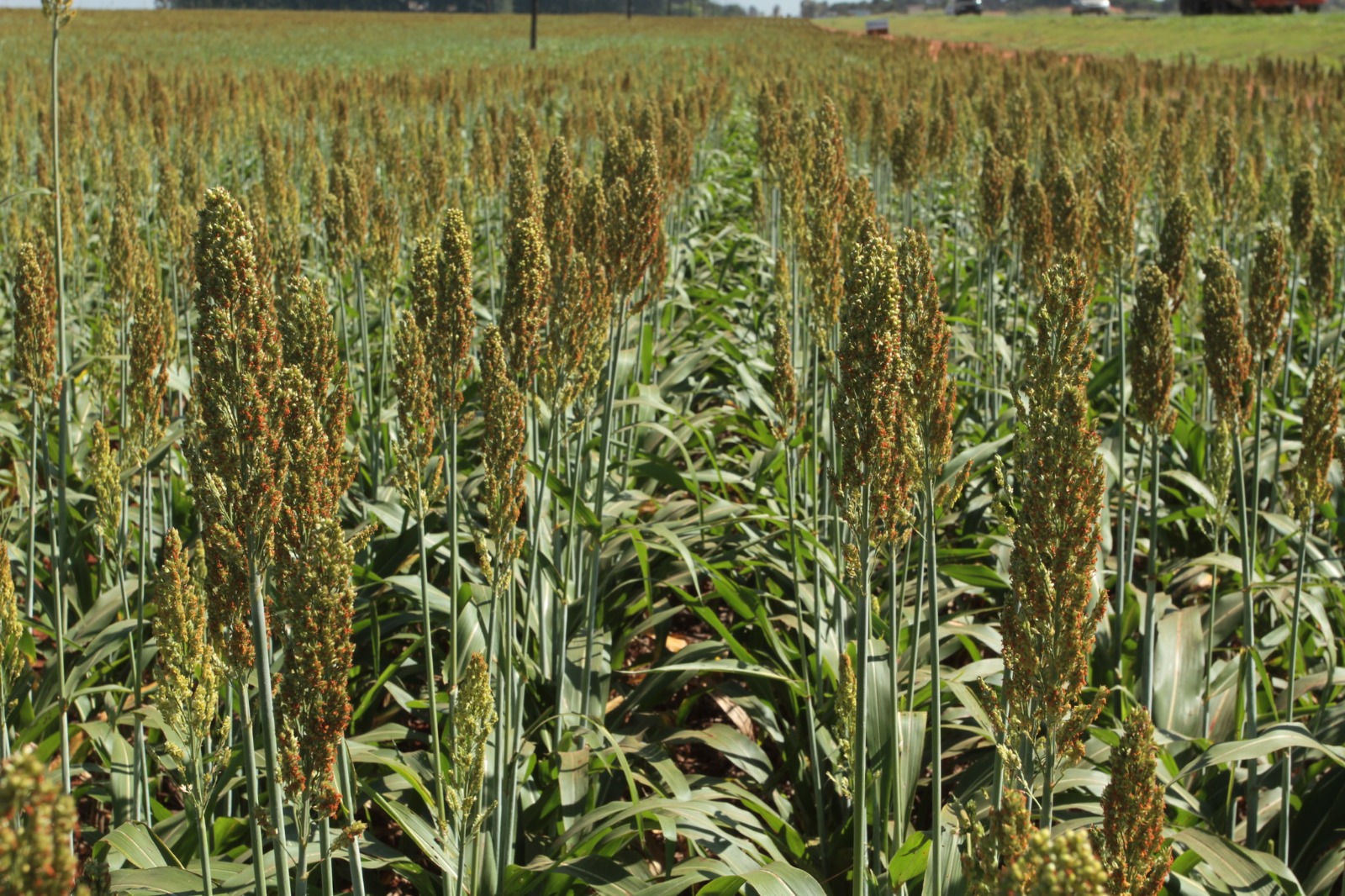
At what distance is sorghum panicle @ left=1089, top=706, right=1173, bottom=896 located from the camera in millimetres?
1663

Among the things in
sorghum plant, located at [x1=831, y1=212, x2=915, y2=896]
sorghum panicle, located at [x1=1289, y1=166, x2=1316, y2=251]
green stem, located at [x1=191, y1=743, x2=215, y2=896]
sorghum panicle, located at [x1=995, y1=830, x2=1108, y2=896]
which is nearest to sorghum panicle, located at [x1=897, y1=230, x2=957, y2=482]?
sorghum plant, located at [x1=831, y1=212, x2=915, y2=896]

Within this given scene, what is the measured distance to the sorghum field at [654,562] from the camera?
1887mm

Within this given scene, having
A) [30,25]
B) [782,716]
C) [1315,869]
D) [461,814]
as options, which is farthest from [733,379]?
[30,25]

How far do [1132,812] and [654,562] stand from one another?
10.2 ft

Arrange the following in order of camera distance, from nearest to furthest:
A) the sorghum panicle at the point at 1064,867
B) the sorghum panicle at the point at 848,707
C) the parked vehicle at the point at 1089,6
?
the sorghum panicle at the point at 1064,867 → the sorghum panicle at the point at 848,707 → the parked vehicle at the point at 1089,6

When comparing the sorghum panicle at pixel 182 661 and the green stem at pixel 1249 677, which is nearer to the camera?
the sorghum panicle at pixel 182 661

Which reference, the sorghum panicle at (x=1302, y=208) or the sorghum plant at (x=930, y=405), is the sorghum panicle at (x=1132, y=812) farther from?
the sorghum panicle at (x=1302, y=208)

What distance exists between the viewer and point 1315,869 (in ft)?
10.3

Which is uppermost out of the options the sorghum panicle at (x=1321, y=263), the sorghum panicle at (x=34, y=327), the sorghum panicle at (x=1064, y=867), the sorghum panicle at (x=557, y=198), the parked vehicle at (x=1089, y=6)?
the parked vehicle at (x=1089, y=6)

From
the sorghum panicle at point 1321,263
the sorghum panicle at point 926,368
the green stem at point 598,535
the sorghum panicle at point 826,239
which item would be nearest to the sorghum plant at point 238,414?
the sorghum panicle at point 926,368

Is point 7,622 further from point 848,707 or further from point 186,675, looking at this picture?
point 848,707

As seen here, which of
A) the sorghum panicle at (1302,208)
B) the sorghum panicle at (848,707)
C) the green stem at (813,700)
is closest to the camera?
the sorghum panicle at (848,707)

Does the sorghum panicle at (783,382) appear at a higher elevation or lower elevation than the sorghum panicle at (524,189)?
lower

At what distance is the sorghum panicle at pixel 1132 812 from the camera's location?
166 cm
